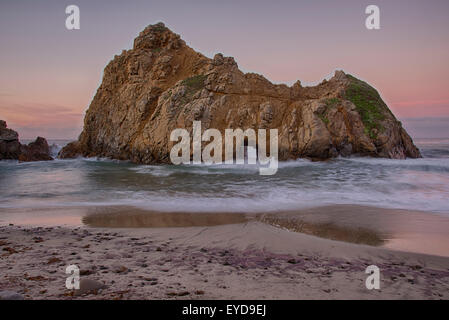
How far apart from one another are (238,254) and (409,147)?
20.2 metres

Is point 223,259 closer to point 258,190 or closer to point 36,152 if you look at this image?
point 258,190

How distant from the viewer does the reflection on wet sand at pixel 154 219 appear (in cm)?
630

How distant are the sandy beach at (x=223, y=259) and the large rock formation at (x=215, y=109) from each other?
12221mm

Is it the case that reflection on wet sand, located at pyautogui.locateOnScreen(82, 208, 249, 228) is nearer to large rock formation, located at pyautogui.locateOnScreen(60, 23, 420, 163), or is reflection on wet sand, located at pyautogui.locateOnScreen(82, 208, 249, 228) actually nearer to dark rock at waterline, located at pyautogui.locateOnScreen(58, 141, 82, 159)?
large rock formation, located at pyautogui.locateOnScreen(60, 23, 420, 163)

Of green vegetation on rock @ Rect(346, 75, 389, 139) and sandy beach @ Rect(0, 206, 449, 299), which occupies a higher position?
green vegetation on rock @ Rect(346, 75, 389, 139)

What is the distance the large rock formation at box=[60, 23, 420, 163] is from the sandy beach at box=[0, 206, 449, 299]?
12.2 m

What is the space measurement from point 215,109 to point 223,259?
16.7 meters

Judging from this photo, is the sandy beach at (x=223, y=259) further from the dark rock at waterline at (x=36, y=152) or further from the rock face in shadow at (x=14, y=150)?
the rock face in shadow at (x=14, y=150)

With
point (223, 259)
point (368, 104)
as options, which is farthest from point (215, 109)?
point (223, 259)

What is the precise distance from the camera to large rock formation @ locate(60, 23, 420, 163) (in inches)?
725

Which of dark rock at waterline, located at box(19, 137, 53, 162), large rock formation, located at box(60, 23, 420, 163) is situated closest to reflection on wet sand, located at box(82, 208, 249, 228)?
large rock formation, located at box(60, 23, 420, 163)

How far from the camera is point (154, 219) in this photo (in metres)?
6.84
